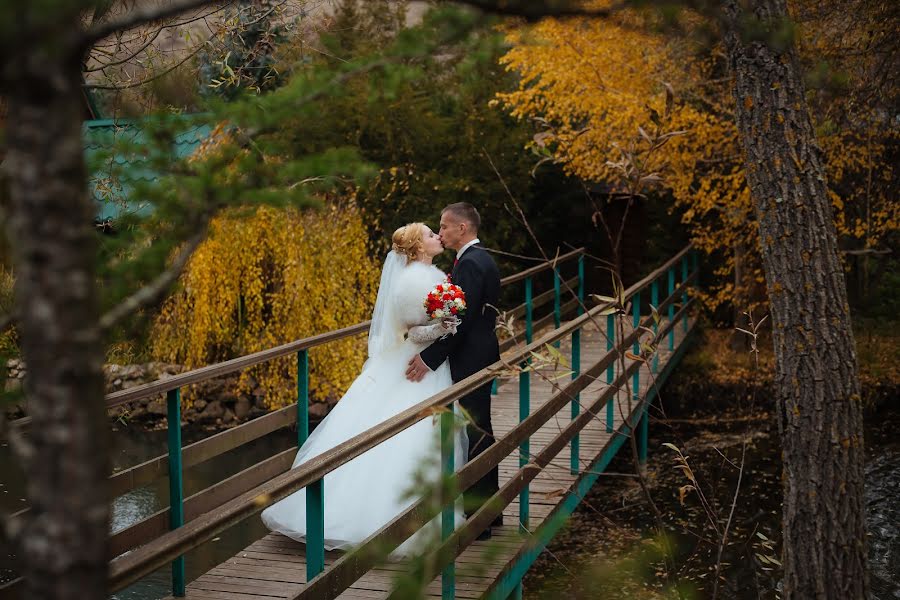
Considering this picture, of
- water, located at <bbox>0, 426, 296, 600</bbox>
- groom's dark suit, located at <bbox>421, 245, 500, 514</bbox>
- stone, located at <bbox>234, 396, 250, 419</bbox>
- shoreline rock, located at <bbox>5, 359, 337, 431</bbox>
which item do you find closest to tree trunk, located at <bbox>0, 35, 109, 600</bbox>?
groom's dark suit, located at <bbox>421, 245, 500, 514</bbox>

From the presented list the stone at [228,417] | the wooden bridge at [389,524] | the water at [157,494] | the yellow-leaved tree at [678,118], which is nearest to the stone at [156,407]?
the water at [157,494]

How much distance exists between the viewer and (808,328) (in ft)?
12.9

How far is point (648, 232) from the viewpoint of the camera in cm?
1725

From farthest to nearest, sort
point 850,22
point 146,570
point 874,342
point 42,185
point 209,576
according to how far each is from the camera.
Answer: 1. point 874,342
2. point 850,22
3. point 209,576
4. point 146,570
5. point 42,185

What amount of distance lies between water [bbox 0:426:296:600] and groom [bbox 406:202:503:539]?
2.48m

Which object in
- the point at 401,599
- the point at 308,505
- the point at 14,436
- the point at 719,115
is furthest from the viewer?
the point at 719,115

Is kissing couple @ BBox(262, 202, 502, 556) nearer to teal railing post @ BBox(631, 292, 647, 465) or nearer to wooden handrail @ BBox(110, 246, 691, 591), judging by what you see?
wooden handrail @ BBox(110, 246, 691, 591)

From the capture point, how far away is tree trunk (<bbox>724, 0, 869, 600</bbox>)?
3941mm

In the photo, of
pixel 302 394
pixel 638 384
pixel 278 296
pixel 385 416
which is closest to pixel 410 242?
pixel 385 416

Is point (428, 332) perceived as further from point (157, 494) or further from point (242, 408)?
point (242, 408)

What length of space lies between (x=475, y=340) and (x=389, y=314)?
51 cm

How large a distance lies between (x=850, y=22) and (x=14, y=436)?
908 cm

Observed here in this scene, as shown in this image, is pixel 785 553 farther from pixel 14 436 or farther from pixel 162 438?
pixel 162 438

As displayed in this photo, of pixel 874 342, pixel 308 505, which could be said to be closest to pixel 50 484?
pixel 308 505
